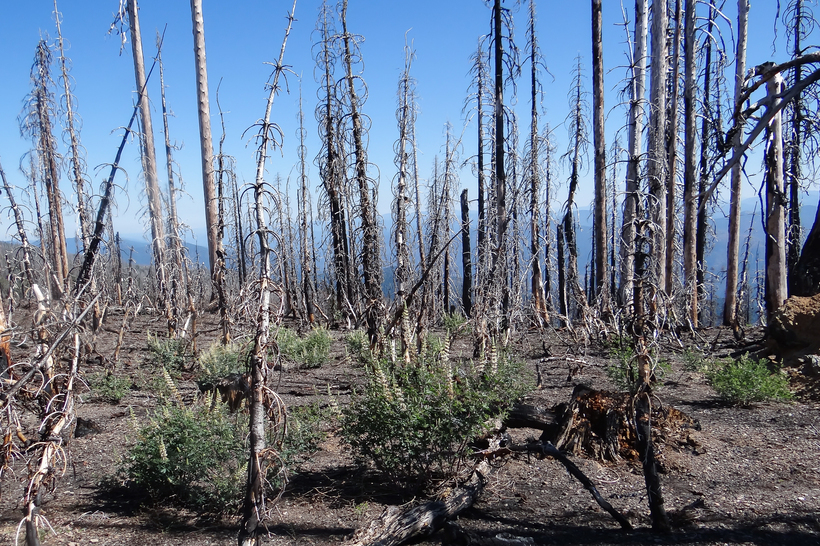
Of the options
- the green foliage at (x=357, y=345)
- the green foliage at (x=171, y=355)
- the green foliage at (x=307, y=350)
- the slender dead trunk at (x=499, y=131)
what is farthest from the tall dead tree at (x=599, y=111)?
the green foliage at (x=171, y=355)

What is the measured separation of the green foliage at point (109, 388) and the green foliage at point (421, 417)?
15.8 ft

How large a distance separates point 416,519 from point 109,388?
238 inches

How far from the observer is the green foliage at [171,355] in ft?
30.8

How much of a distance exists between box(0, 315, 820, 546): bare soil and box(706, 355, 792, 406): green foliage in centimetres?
22

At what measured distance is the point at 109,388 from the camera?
310 inches

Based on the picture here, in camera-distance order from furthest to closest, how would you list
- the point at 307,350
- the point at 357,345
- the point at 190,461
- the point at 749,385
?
the point at 307,350 < the point at 357,345 < the point at 749,385 < the point at 190,461

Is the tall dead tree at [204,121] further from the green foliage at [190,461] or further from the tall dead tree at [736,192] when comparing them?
the tall dead tree at [736,192]

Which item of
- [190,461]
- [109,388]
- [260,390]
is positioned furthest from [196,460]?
[109,388]

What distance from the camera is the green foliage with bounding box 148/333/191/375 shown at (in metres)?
9.38

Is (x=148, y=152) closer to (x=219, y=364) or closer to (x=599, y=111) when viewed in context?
(x=219, y=364)

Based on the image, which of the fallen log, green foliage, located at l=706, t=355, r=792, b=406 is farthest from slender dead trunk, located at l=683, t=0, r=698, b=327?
the fallen log

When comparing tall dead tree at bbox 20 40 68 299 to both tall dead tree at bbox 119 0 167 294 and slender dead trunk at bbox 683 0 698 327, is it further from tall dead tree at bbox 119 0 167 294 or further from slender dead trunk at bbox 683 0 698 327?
slender dead trunk at bbox 683 0 698 327

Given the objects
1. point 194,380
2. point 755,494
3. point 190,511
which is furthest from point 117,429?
point 755,494

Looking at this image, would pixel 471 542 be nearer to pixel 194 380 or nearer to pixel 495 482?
pixel 495 482
